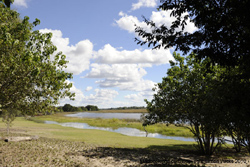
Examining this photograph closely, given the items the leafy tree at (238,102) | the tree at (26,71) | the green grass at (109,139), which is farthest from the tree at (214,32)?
the green grass at (109,139)

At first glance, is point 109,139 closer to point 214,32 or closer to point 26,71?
point 26,71

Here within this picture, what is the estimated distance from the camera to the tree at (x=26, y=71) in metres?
14.4

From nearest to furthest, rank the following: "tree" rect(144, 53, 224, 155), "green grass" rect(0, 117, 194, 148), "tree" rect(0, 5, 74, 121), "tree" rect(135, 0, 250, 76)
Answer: "tree" rect(135, 0, 250, 76)
"tree" rect(0, 5, 74, 121)
"tree" rect(144, 53, 224, 155)
"green grass" rect(0, 117, 194, 148)

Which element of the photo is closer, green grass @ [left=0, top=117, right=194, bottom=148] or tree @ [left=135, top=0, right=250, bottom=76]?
tree @ [left=135, top=0, right=250, bottom=76]

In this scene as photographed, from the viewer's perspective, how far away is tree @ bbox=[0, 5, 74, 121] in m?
14.4

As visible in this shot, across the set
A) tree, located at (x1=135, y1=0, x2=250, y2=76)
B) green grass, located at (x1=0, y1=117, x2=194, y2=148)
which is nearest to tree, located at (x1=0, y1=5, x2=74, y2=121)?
tree, located at (x1=135, y1=0, x2=250, y2=76)

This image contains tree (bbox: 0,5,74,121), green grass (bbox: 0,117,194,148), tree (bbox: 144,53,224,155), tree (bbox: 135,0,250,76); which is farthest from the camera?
green grass (bbox: 0,117,194,148)

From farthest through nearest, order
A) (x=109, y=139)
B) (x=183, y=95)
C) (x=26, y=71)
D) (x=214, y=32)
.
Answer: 1. (x=109, y=139)
2. (x=183, y=95)
3. (x=26, y=71)
4. (x=214, y=32)

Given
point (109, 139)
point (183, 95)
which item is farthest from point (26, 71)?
point (109, 139)

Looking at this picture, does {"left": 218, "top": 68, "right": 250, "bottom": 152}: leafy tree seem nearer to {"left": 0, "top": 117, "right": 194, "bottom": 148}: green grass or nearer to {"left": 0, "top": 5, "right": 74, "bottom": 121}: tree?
{"left": 0, "top": 5, "right": 74, "bottom": 121}: tree

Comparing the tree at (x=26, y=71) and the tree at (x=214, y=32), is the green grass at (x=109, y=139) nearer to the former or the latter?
the tree at (x=26, y=71)

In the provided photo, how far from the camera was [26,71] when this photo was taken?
14.9 meters

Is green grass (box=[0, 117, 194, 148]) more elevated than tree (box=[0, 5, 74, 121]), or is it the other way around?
tree (box=[0, 5, 74, 121])

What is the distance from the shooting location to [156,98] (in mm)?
27125
